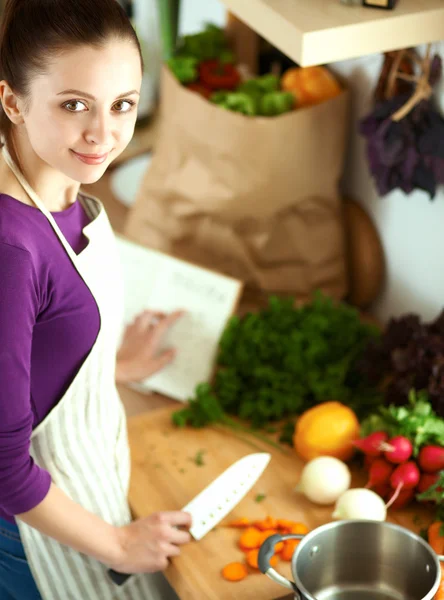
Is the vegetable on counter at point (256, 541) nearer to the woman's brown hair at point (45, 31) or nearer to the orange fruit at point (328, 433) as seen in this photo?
the orange fruit at point (328, 433)

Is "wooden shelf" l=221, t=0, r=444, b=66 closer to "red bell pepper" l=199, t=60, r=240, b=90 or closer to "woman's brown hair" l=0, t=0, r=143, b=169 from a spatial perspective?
"woman's brown hair" l=0, t=0, r=143, b=169

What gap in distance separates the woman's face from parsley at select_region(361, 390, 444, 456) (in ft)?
1.60

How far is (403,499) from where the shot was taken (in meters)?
1.06

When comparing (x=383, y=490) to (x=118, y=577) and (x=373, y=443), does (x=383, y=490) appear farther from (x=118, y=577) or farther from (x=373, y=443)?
(x=118, y=577)

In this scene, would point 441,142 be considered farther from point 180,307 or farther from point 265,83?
point 180,307

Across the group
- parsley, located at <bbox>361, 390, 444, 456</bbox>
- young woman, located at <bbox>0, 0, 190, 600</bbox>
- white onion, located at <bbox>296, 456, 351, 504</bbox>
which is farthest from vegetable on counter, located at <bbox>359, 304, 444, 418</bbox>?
young woman, located at <bbox>0, 0, 190, 600</bbox>

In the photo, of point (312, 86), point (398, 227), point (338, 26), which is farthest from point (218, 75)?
point (338, 26)

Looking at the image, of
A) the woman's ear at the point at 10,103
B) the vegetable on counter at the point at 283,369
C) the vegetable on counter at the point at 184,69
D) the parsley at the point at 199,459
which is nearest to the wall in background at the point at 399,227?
the vegetable on counter at the point at 283,369

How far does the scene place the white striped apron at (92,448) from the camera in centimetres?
96

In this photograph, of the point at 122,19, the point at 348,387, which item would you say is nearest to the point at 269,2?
the point at 122,19

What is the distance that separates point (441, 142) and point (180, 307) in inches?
18.8

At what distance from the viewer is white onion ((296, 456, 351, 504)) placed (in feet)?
3.51

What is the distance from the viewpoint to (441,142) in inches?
46.7

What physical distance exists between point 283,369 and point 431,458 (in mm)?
295
